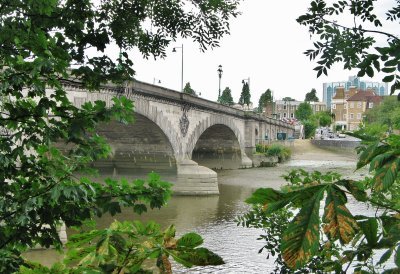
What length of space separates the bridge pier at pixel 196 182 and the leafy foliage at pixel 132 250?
2485 centimetres

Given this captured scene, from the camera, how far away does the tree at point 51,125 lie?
287 centimetres

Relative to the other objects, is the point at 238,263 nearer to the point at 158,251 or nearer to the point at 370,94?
the point at 158,251

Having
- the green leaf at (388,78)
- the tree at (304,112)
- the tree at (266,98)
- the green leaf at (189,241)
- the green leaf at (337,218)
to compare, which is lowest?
the green leaf at (189,241)

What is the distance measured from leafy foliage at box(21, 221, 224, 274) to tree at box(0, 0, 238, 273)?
73cm

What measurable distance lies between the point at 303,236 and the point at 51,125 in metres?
2.54

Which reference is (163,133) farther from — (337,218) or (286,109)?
(286,109)

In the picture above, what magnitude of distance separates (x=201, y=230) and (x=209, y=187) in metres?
9.98

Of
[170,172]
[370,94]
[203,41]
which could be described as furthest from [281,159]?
[370,94]

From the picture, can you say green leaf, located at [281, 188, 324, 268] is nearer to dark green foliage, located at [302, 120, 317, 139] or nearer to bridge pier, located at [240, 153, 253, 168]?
bridge pier, located at [240, 153, 253, 168]

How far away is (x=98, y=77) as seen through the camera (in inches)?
139

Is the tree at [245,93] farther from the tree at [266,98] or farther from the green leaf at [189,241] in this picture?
the green leaf at [189,241]

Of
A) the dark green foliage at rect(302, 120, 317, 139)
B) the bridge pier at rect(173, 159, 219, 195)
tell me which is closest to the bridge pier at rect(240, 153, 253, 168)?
the bridge pier at rect(173, 159, 219, 195)

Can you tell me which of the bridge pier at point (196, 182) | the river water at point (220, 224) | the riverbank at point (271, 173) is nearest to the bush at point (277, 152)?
the riverbank at point (271, 173)

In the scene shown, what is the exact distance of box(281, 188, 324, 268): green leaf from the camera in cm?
116
